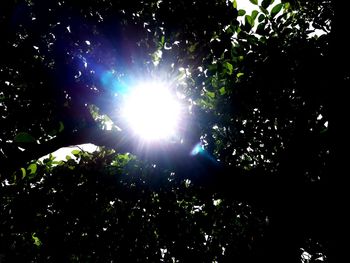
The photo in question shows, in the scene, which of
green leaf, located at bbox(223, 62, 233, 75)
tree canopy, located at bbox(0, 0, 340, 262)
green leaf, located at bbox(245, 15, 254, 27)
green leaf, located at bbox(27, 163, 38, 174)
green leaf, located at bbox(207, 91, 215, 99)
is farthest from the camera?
green leaf, located at bbox(207, 91, 215, 99)

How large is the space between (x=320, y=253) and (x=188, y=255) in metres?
3.83

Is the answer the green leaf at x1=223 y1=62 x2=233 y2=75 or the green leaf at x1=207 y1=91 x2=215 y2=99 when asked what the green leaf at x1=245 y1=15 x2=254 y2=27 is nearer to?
the green leaf at x1=223 y1=62 x2=233 y2=75

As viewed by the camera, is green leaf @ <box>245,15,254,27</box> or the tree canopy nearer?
the tree canopy

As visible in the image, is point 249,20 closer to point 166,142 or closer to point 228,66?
point 228,66

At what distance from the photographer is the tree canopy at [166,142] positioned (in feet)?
13.0

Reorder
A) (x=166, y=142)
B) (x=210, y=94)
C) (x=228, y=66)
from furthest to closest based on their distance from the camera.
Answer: (x=210, y=94) → (x=228, y=66) → (x=166, y=142)

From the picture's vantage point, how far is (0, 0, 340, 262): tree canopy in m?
3.96

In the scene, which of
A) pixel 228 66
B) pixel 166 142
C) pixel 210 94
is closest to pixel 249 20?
pixel 228 66

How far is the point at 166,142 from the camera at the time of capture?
4270 mm

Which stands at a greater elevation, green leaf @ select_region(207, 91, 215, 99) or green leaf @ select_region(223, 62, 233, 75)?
green leaf @ select_region(207, 91, 215, 99)

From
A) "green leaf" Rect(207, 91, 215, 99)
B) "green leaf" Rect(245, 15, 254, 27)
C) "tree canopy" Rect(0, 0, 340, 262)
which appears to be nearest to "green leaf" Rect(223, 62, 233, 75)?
"tree canopy" Rect(0, 0, 340, 262)

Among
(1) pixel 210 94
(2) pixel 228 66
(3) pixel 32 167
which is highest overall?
(1) pixel 210 94

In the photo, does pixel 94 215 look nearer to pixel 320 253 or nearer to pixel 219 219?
pixel 219 219

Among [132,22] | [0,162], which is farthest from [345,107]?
[0,162]
